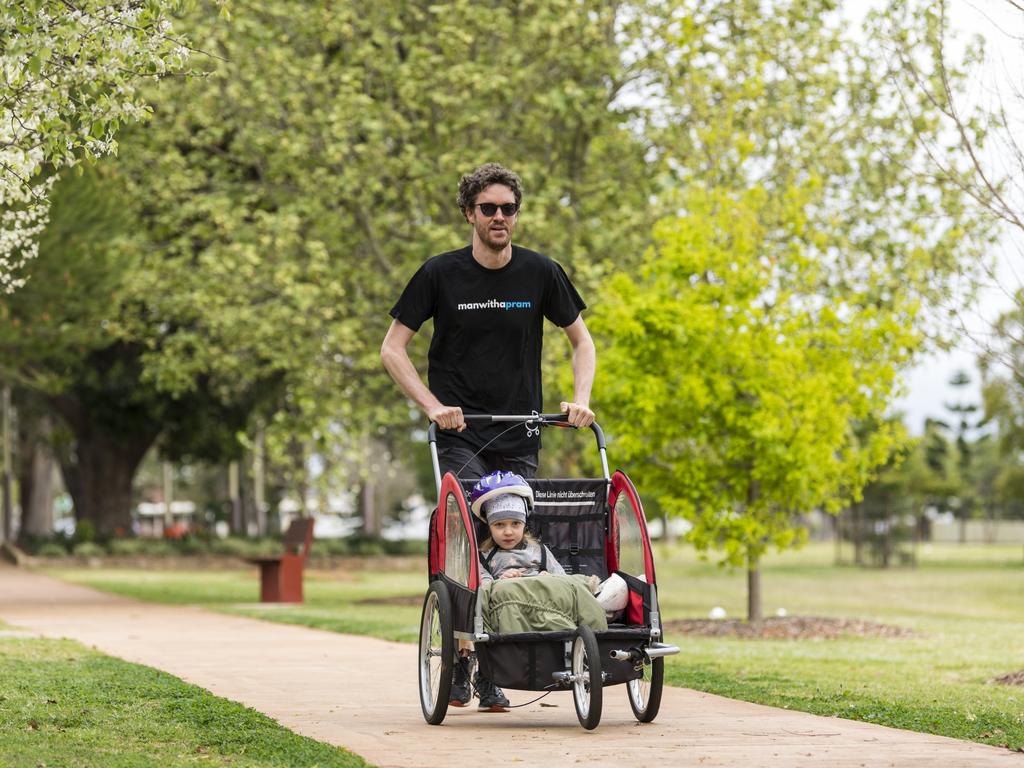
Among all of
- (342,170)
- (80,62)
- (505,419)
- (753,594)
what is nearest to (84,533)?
(342,170)

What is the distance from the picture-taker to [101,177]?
21.4 meters

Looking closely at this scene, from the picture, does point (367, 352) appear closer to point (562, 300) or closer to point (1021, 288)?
point (1021, 288)

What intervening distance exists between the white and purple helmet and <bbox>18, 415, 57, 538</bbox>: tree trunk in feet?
138

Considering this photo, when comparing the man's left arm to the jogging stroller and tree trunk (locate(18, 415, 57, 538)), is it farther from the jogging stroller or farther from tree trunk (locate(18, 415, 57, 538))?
tree trunk (locate(18, 415, 57, 538))

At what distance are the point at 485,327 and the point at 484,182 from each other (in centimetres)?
68

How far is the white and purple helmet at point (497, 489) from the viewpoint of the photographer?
293 inches

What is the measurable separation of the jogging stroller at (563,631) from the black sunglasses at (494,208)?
37.6 inches

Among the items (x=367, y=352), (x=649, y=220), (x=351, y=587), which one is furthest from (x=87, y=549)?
(x=649, y=220)

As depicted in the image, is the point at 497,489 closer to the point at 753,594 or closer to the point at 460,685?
the point at 460,685

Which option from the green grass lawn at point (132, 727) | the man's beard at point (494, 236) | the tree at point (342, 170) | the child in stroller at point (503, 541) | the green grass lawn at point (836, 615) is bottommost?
the green grass lawn at point (836, 615)

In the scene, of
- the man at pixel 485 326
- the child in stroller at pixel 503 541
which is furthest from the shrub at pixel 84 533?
the child in stroller at pixel 503 541

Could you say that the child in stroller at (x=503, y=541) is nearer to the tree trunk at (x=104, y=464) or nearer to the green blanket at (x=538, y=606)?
the green blanket at (x=538, y=606)

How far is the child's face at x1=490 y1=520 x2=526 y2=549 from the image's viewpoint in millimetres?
7469

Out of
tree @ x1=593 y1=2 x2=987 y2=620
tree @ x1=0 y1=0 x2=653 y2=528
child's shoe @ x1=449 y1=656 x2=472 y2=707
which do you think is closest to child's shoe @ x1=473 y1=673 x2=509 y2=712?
child's shoe @ x1=449 y1=656 x2=472 y2=707
